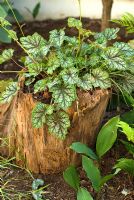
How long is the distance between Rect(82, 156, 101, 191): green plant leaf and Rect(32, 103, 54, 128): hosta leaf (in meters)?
0.27

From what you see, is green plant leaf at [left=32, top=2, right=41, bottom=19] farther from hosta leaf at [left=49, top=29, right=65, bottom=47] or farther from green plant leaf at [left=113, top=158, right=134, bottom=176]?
green plant leaf at [left=113, top=158, right=134, bottom=176]

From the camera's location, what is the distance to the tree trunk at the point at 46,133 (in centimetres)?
231

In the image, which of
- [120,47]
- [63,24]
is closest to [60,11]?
[63,24]

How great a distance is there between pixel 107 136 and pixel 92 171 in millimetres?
197

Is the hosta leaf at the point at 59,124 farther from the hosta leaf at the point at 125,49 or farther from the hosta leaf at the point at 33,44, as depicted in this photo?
the hosta leaf at the point at 125,49

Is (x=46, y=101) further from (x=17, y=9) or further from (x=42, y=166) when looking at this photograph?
(x=17, y=9)

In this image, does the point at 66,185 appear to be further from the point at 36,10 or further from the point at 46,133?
the point at 36,10

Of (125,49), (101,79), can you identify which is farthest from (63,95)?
(125,49)

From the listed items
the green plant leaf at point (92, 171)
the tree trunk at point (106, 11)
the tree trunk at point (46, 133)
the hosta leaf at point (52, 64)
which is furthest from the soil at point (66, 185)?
the tree trunk at point (106, 11)

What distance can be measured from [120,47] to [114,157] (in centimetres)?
62

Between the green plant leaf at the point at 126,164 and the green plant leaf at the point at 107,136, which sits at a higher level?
the green plant leaf at the point at 107,136

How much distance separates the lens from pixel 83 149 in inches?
91.2

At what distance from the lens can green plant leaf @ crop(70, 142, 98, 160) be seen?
2.27m

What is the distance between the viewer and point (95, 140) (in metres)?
2.56
